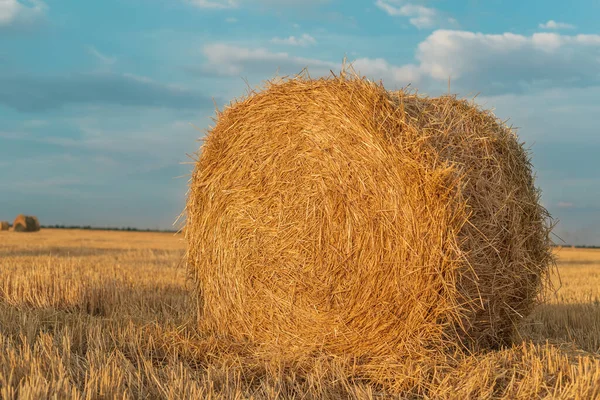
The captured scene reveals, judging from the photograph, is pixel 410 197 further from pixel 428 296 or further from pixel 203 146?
pixel 203 146

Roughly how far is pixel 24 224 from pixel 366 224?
97.3ft

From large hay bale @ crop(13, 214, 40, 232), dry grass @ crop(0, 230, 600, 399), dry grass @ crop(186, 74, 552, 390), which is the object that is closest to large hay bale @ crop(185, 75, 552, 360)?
dry grass @ crop(186, 74, 552, 390)

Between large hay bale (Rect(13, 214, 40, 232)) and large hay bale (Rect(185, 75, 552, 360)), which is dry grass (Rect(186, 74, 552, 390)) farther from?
large hay bale (Rect(13, 214, 40, 232))

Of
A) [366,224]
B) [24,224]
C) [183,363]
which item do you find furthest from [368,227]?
[24,224]

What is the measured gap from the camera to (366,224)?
4406mm

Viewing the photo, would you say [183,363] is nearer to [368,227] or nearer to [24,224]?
[368,227]

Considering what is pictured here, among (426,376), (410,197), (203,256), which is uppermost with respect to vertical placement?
(410,197)

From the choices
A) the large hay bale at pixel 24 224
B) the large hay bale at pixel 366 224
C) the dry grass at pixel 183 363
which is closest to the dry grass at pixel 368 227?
the large hay bale at pixel 366 224

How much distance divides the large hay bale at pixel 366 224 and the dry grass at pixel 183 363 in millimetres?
320

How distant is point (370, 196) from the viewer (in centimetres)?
439

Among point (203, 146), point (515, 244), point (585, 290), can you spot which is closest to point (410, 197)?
point (515, 244)

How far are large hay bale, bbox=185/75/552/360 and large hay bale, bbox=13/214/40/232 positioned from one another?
27.8 m

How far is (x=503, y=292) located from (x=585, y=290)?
18.6ft

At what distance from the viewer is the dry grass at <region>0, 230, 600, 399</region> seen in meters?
3.70
